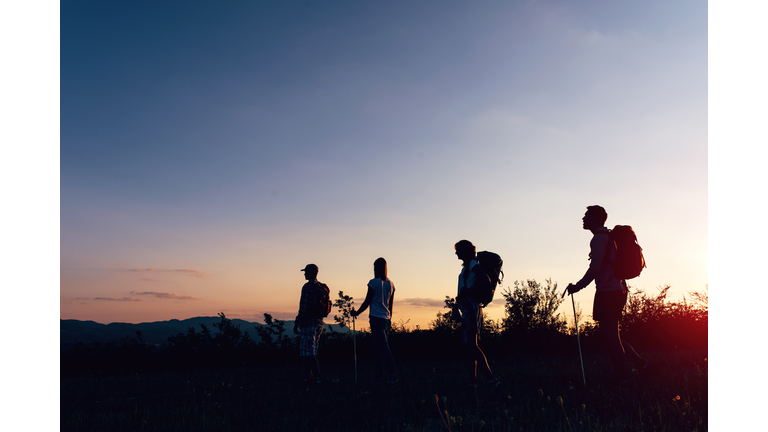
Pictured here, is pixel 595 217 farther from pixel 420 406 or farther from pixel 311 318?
pixel 311 318

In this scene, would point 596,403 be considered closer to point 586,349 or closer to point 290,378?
point 290,378

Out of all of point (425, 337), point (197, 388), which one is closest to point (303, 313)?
point (197, 388)

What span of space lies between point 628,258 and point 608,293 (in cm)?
53

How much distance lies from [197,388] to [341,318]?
821 cm

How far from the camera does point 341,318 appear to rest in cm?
1569

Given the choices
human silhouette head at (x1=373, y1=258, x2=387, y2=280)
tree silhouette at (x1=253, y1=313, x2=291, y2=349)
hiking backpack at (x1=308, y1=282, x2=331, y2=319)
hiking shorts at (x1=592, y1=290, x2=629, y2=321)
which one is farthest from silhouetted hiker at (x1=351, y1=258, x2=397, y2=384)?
tree silhouette at (x1=253, y1=313, x2=291, y2=349)

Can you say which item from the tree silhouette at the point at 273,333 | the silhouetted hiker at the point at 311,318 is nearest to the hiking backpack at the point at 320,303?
the silhouetted hiker at the point at 311,318

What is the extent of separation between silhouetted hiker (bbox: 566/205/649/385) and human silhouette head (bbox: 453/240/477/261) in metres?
1.46

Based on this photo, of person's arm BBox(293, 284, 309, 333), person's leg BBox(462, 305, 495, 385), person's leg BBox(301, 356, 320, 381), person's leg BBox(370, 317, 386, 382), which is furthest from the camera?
person's arm BBox(293, 284, 309, 333)

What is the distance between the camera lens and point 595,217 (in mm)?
5684

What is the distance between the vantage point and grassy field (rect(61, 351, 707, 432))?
3908mm

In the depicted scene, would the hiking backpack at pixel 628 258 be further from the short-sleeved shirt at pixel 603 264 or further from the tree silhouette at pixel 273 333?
the tree silhouette at pixel 273 333

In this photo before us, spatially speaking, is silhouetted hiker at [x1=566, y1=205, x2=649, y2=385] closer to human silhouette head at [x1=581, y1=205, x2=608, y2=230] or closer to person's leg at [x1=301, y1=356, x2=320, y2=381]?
human silhouette head at [x1=581, y1=205, x2=608, y2=230]

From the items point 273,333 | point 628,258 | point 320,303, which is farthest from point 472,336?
point 273,333
